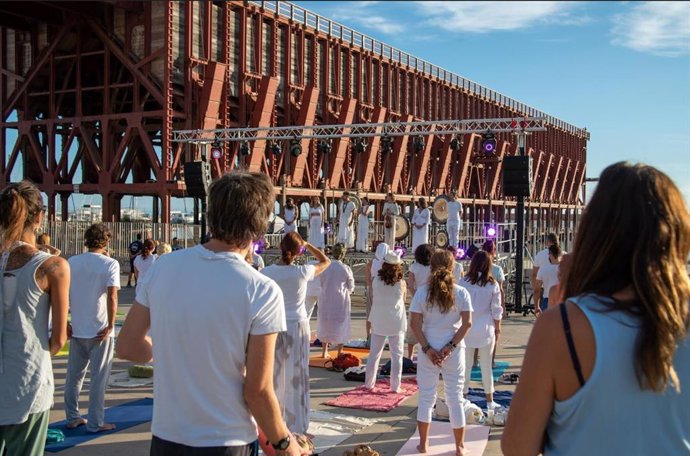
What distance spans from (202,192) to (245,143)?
8315 millimetres

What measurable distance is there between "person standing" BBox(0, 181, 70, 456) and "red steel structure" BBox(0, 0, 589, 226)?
1723cm

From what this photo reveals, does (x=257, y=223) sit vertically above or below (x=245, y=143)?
below

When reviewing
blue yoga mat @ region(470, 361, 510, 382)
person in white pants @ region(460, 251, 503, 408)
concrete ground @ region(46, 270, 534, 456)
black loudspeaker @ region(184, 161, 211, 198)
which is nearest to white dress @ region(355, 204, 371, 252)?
black loudspeaker @ region(184, 161, 211, 198)

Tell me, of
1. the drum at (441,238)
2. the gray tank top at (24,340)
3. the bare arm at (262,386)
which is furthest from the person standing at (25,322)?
the drum at (441,238)

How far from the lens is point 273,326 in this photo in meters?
2.57

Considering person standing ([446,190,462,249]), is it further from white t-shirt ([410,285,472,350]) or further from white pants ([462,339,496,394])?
white t-shirt ([410,285,472,350])

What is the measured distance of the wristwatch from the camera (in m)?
2.60

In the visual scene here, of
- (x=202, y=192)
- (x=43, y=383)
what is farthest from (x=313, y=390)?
(x=202, y=192)

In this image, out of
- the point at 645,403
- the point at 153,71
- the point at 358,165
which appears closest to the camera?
the point at 645,403

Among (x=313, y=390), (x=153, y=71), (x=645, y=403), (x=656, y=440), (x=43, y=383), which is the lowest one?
(x=313, y=390)

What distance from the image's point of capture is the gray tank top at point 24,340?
3422 mm

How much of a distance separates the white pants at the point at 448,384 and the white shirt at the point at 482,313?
979mm

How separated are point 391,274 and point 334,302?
188 cm

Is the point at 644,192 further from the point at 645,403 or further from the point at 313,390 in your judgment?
the point at 313,390
